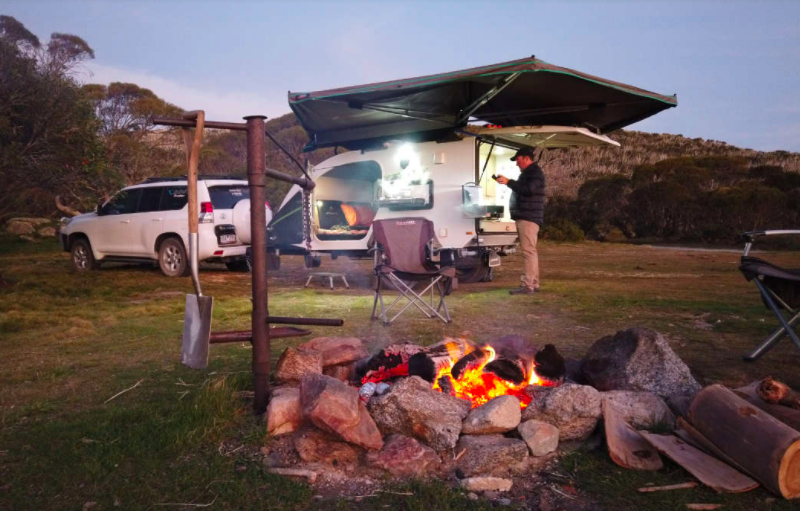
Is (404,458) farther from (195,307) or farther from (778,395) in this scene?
(778,395)

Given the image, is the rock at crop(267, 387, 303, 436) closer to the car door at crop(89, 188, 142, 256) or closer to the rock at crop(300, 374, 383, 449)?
the rock at crop(300, 374, 383, 449)

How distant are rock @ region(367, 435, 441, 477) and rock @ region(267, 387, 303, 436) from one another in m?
0.41

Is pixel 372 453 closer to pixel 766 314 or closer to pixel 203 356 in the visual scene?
pixel 203 356

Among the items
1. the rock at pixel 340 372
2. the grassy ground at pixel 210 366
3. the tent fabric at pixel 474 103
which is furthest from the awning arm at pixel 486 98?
the rock at pixel 340 372

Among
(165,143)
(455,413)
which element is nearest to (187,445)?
(455,413)

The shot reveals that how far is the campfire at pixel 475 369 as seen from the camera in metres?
2.90

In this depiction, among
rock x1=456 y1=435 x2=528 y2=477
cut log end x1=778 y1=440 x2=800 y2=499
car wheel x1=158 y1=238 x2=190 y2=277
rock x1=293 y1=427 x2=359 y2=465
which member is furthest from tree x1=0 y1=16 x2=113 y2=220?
cut log end x1=778 y1=440 x2=800 y2=499

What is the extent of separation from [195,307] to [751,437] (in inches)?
88.6

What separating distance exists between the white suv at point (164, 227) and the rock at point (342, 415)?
6.35 metres

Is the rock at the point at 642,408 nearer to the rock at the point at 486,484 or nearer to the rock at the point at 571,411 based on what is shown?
the rock at the point at 571,411

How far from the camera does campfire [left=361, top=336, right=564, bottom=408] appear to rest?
290 cm

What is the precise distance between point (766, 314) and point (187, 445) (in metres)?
5.26

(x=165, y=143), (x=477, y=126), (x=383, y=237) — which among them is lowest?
(x=383, y=237)

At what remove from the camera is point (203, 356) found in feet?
7.95
